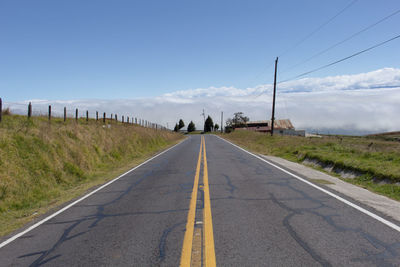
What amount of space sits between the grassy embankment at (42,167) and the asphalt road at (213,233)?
1.53 meters

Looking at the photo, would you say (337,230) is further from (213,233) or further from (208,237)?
(208,237)

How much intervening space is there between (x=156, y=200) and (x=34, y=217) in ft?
9.26

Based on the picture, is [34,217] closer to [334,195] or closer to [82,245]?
[82,245]

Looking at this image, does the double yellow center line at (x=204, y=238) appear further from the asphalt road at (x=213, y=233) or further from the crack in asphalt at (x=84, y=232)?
the crack in asphalt at (x=84, y=232)

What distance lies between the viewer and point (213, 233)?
15.6 ft

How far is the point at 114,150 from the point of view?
62.3 ft

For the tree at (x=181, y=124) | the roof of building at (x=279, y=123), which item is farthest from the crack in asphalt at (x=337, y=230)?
the tree at (x=181, y=124)

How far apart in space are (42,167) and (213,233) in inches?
324

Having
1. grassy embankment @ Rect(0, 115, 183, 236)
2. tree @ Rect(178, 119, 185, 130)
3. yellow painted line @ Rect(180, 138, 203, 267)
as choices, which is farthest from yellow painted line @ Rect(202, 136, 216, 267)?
tree @ Rect(178, 119, 185, 130)

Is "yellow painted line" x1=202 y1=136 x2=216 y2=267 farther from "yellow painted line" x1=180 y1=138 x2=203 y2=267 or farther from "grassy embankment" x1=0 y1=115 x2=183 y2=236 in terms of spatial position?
"grassy embankment" x1=0 y1=115 x2=183 y2=236

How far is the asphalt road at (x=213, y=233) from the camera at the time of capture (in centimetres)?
389

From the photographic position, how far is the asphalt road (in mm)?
3891

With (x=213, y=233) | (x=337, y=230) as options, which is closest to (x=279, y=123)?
(x=337, y=230)

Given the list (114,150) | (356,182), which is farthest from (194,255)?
(114,150)
